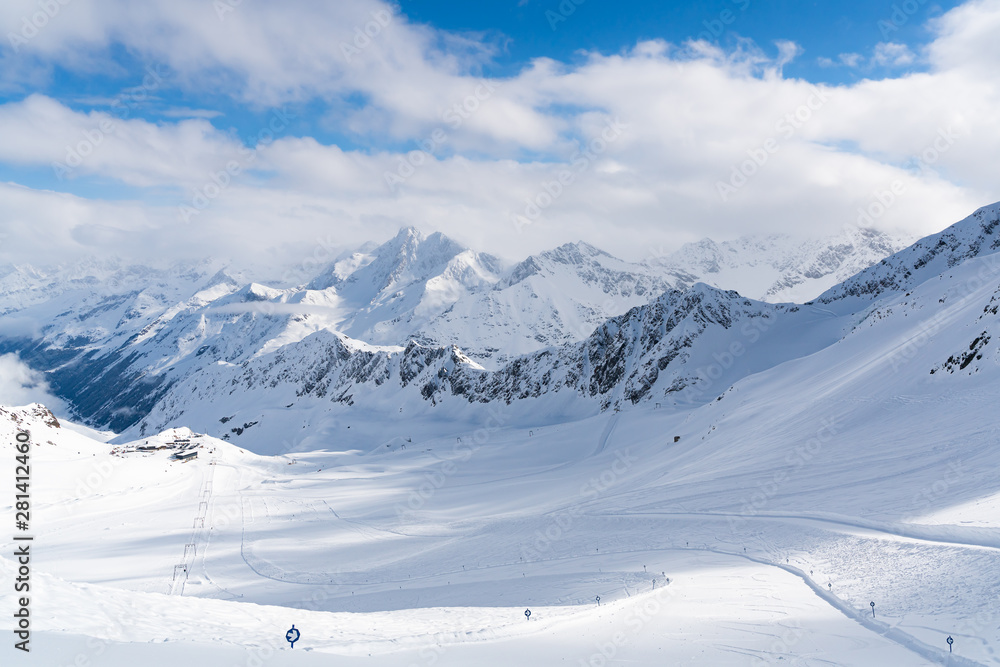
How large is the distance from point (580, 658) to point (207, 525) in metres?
42.3

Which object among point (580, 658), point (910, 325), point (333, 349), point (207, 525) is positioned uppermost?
point (333, 349)

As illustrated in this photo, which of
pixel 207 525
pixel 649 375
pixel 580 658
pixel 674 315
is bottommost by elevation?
pixel 580 658

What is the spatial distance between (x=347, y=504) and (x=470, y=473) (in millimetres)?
16753

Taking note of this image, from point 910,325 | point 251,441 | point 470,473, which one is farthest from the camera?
point 251,441

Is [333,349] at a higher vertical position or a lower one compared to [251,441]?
higher

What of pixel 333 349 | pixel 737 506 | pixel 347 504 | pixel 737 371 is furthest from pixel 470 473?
pixel 333 349

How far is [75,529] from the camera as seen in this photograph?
39156mm

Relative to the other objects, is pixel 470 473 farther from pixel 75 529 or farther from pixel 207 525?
pixel 75 529

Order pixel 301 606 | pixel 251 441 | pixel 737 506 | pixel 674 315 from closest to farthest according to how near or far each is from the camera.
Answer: pixel 301 606
pixel 737 506
pixel 674 315
pixel 251 441

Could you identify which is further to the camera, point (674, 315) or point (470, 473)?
point (674, 315)

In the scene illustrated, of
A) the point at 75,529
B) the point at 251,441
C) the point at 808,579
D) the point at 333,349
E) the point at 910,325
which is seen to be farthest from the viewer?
the point at 333,349

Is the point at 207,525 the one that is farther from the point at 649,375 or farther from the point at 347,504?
the point at 649,375

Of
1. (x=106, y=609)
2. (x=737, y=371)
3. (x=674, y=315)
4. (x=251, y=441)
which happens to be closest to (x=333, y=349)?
(x=251, y=441)

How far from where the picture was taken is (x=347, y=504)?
5250cm
